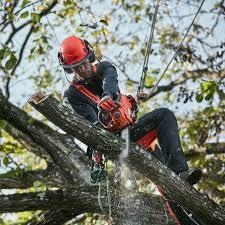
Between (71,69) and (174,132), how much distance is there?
42.8 inches

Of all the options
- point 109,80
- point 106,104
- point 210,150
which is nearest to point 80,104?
point 109,80

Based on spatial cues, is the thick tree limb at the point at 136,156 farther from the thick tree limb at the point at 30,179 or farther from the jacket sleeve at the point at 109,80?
the thick tree limb at the point at 30,179

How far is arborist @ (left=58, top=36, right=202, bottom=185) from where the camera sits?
418 centimetres

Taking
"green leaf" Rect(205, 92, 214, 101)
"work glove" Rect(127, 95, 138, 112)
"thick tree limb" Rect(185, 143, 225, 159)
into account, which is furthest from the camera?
"thick tree limb" Rect(185, 143, 225, 159)

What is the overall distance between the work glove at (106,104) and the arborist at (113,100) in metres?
0.10

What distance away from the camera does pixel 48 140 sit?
6715 millimetres

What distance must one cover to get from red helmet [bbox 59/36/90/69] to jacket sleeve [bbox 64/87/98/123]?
0.33 meters

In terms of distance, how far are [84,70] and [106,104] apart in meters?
0.68

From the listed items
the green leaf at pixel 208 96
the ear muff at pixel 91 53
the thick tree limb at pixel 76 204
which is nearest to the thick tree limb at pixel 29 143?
the thick tree limb at pixel 76 204

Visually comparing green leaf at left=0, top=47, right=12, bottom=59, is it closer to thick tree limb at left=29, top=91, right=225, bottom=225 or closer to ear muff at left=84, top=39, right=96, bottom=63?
ear muff at left=84, top=39, right=96, bottom=63

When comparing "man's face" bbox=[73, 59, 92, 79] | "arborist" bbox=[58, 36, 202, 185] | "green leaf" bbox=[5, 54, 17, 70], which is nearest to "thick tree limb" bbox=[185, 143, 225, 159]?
"arborist" bbox=[58, 36, 202, 185]

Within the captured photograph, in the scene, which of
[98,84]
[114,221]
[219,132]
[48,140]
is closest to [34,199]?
[114,221]

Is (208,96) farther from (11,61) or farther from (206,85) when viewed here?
(11,61)

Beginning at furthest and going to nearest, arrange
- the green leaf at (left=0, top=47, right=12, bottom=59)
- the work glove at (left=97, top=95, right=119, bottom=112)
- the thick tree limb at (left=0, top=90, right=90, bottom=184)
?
1. the thick tree limb at (left=0, top=90, right=90, bottom=184)
2. the green leaf at (left=0, top=47, right=12, bottom=59)
3. the work glove at (left=97, top=95, right=119, bottom=112)
